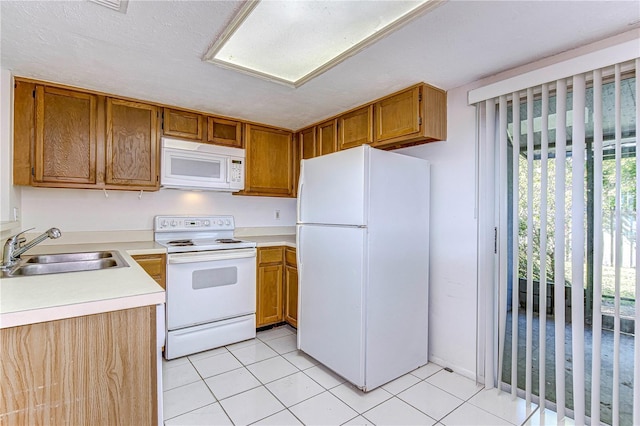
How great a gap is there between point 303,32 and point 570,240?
6.20 ft

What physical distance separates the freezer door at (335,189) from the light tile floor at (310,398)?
3.69 ft

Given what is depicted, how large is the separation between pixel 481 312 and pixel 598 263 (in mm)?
761

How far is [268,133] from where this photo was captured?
3432mm

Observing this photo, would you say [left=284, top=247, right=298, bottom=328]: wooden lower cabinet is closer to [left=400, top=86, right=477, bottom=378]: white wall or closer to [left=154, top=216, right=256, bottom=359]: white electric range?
[left=154, top=216, right=256, bottom=359]: white electric range

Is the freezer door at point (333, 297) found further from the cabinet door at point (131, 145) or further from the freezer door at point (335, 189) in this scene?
the cabinet door at point (131, 145)

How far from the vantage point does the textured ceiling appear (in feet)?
4.77

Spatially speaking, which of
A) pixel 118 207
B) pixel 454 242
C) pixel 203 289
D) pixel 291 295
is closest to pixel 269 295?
pixel 291 295

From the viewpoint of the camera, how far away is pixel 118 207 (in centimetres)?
287

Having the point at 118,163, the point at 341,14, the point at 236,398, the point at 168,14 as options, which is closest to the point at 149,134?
the point at 118,163

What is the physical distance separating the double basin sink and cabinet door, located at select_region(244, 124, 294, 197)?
145 centimetres

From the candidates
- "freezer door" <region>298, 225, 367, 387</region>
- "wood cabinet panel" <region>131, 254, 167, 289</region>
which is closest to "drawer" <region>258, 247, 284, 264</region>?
"freezer door" <region>298, 225, 367, 387</region>

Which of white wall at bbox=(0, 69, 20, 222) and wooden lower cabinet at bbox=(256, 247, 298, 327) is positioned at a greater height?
white wall at bbox=(0, 69, 20, 222)

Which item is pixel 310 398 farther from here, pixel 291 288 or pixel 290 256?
pixel 290 256

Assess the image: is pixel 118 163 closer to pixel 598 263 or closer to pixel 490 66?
pixel 490 66
